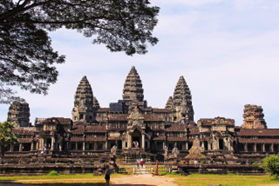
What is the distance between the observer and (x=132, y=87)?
366 ft

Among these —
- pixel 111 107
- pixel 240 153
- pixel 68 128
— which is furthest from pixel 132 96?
pixel 240 153

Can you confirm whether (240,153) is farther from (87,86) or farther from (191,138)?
(87,86)

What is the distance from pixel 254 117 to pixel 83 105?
2245 inches

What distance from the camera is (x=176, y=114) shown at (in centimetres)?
10362

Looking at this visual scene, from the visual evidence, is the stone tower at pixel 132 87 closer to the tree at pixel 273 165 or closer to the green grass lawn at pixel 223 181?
the green grass lawn at pixel 223 181

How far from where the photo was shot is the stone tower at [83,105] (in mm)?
101062

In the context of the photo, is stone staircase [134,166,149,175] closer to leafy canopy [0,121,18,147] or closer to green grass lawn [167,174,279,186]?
green grass lawn [167,174,279,186]

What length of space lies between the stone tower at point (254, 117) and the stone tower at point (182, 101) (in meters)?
18.4

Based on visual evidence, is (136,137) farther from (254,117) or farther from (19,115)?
(254,117)

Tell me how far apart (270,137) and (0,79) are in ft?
210

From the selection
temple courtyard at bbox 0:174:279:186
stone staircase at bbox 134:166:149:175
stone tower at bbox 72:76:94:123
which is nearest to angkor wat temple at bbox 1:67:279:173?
stone staircase at bbox 134:166:149:175

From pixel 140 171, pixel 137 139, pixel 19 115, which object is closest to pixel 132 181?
pixel 140 171

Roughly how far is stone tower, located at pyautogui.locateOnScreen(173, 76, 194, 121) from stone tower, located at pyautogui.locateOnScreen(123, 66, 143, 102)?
13127 mm


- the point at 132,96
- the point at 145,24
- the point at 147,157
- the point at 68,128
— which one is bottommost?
the point at 147,157
